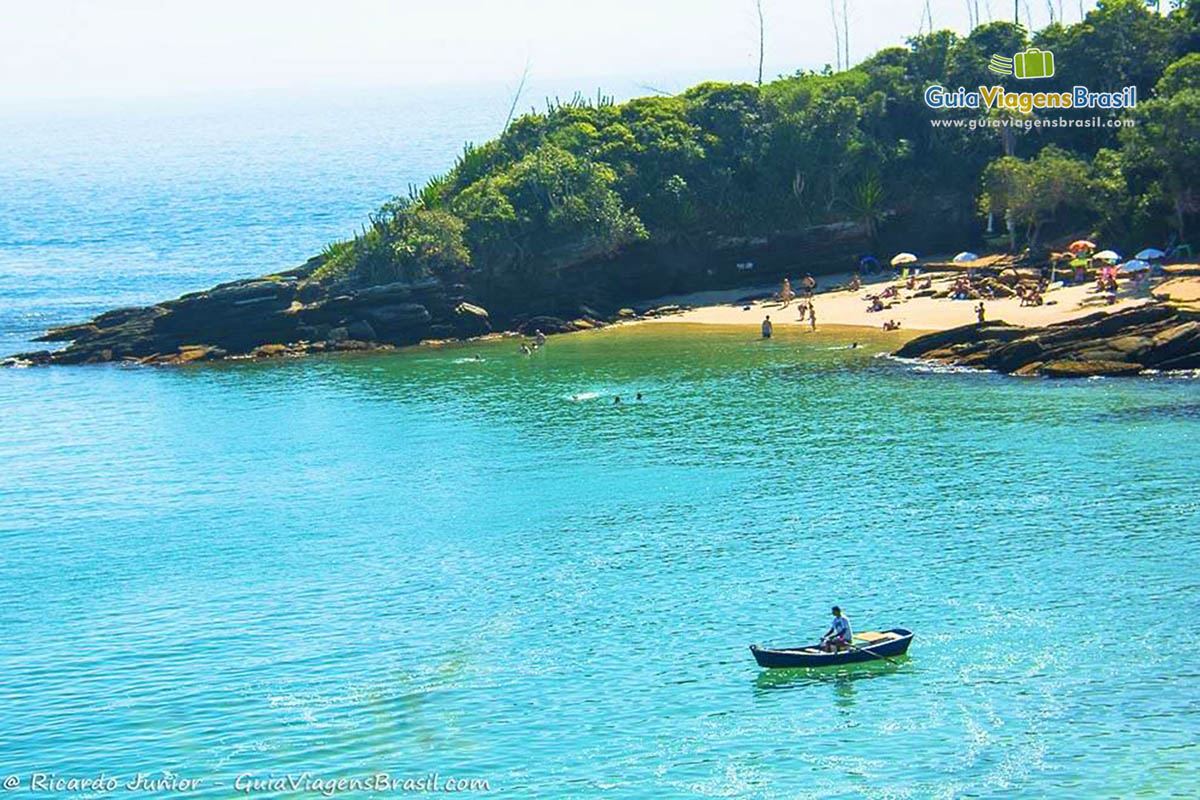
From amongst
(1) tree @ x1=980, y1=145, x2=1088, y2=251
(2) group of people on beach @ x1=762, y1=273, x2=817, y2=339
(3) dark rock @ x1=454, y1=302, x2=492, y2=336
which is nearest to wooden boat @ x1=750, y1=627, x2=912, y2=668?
(2) group of people on beach @ x1=762, y1=273, x2=817, y2=339

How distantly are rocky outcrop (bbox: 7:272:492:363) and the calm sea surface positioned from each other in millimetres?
6428

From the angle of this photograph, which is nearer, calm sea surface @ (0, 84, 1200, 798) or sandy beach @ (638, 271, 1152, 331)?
calm sea surface @ (0, 84, 1200, 798)

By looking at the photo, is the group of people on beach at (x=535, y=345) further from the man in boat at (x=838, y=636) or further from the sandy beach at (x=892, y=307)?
the man in boat at (x=838, y=636)

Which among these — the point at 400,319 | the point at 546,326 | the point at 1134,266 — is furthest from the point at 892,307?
the point at 400,319

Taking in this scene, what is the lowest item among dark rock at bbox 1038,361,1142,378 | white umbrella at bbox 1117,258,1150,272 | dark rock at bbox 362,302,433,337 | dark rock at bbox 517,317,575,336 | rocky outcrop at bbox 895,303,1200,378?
dark rock at bbox 1038,361,1142,378

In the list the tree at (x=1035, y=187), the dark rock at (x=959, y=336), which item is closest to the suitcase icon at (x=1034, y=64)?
the tree at (x=1035, y=187)

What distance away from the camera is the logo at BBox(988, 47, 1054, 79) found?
4119 inches

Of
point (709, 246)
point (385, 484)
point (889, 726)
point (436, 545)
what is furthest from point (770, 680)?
point (709, 246)

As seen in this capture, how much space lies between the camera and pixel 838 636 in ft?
145

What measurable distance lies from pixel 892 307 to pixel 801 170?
16.2 metres

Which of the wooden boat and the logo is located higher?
the logo

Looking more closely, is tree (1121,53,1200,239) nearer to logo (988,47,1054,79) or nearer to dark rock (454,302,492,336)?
logo (988,47,1054,79)

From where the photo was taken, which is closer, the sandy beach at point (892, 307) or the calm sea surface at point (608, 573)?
the calm sea surface at point (608, 573)

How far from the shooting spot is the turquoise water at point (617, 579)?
4041 cm
